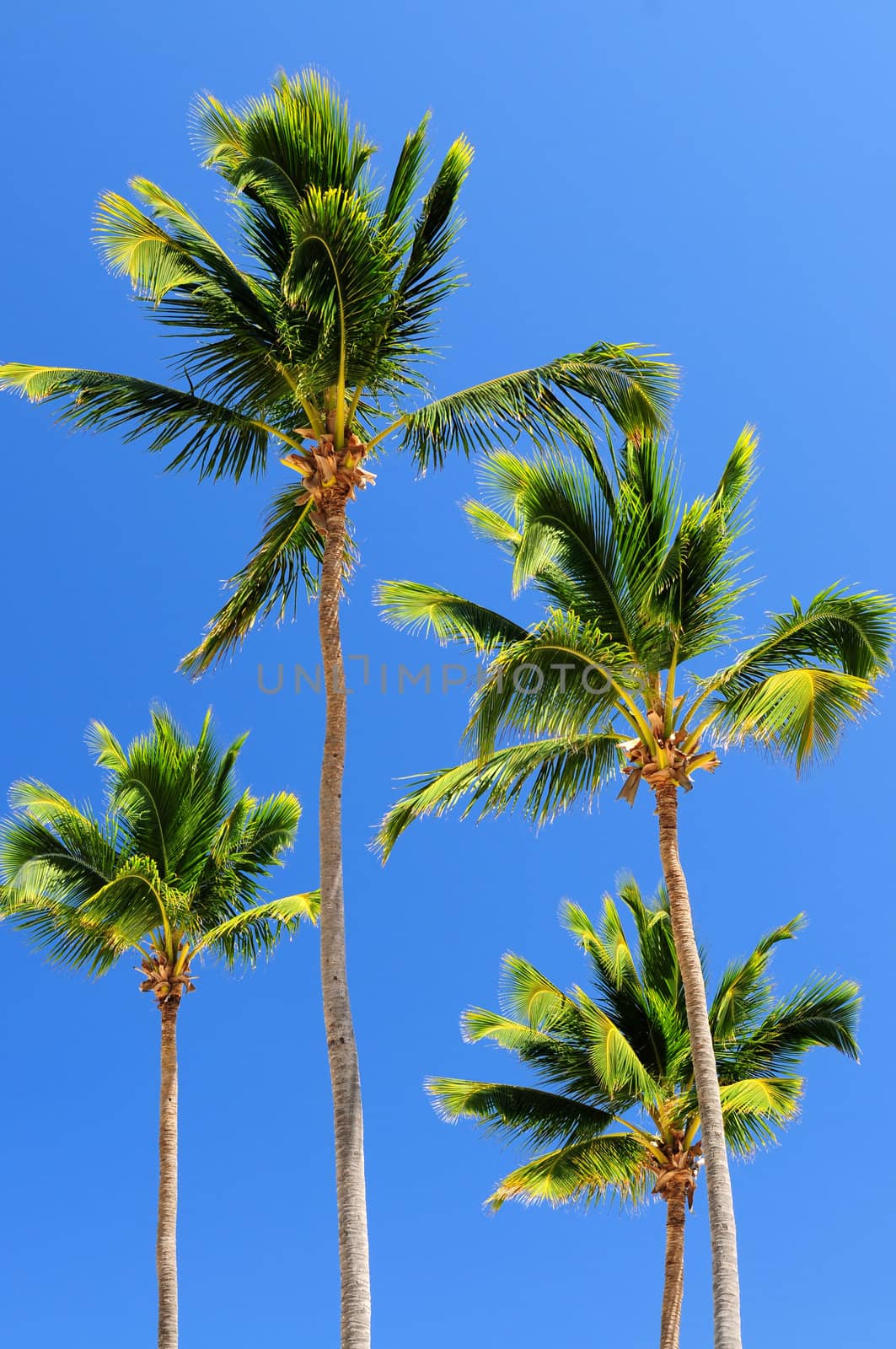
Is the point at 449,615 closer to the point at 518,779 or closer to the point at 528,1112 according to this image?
the point at 518,779

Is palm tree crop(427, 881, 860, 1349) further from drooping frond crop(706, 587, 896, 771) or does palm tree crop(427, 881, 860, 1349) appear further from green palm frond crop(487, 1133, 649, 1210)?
drooping frond crop(706, 587, 896, 771)

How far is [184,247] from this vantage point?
463 inches

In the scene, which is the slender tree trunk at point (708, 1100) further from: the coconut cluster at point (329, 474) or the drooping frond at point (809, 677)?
the coconut cluster at point (329, 474)

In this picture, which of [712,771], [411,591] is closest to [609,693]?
[712,771]

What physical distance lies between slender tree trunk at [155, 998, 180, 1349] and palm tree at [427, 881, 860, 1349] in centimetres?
303

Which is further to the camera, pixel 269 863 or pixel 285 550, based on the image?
pixel 269 863

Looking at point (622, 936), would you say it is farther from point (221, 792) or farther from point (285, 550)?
point (285, 550)

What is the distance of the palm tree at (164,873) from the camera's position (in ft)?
49.0

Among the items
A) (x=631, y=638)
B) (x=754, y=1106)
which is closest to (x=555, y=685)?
(x=631, y=638)

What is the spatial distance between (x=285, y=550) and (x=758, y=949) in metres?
7.55

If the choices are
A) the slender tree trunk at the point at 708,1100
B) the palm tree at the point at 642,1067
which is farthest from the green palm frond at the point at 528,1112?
the slender tree trunk at the point at 708,1100

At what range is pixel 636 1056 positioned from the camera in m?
15.5

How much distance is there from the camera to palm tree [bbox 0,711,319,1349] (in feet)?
49.0

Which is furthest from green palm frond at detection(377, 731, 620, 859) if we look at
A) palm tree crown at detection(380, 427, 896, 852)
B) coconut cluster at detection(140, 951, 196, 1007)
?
coconut cluster at detection(140, 951, 196, 1007)
